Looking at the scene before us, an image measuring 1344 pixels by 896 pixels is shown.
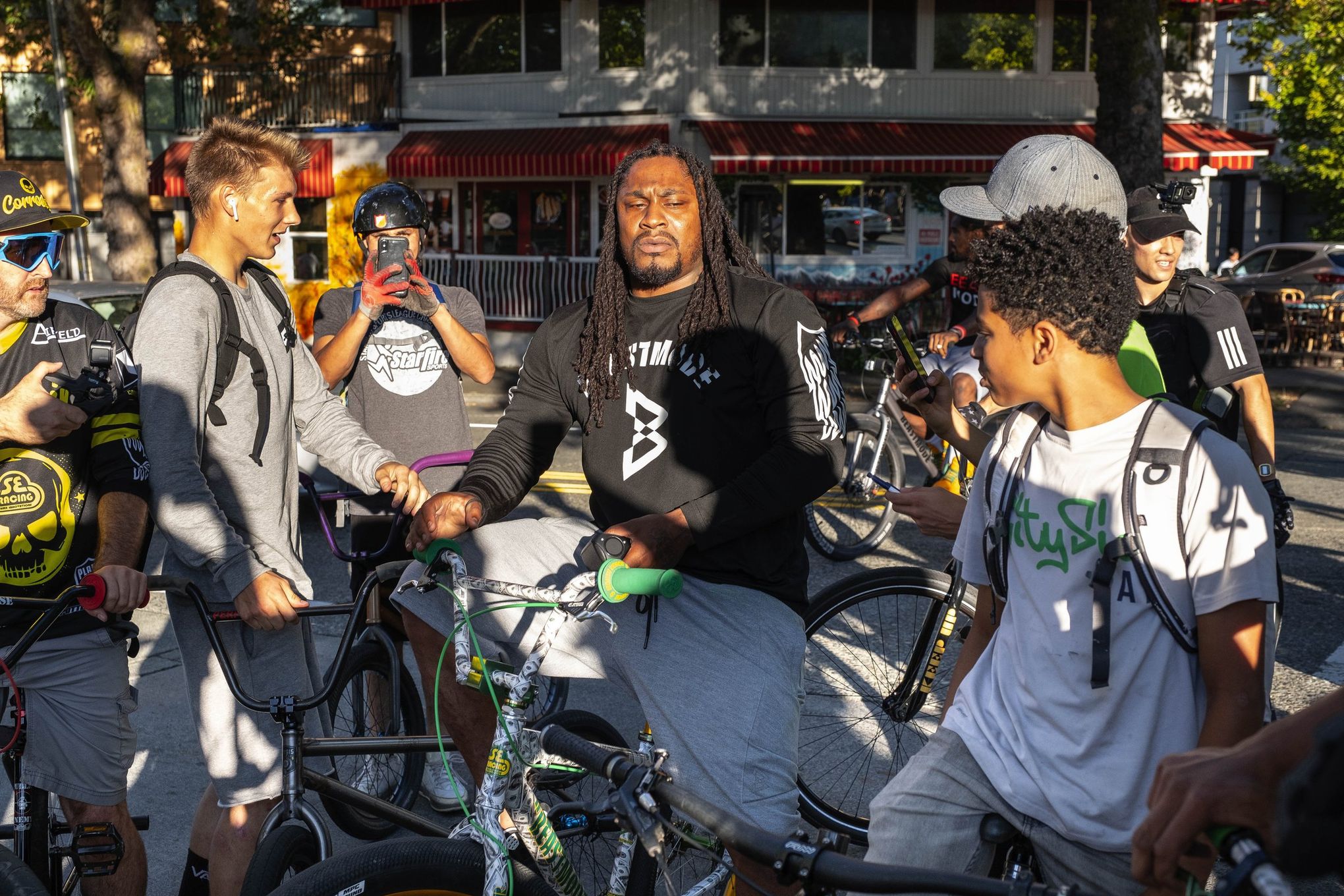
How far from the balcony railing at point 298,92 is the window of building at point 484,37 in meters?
0.72

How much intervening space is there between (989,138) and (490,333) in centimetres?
922

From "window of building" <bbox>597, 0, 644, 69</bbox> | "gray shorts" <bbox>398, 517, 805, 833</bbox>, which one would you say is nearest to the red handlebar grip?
"gray shorts" <bbox>398, 517, 805, 833</bbox>

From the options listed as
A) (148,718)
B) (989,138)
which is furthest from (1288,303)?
(148,718)

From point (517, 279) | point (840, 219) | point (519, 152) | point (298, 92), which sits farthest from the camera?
point (298, 92)

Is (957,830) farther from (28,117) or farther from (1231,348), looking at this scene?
(28,117)

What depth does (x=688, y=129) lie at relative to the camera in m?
22.1

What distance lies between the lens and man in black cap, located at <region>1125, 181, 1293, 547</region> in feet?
15.6

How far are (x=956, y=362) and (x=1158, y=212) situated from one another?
2.42 metres

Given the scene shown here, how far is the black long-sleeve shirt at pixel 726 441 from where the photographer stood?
3.04 m

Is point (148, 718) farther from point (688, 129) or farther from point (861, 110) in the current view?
point (861, 110)

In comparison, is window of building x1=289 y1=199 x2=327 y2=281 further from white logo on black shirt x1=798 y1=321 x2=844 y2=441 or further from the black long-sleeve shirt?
white logo on black shirt x1=798 y1=321 x2=844 y2=441

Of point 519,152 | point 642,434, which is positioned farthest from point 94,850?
point 519,152

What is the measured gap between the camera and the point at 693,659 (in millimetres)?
2986

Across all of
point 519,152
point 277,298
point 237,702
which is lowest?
point 237,702
